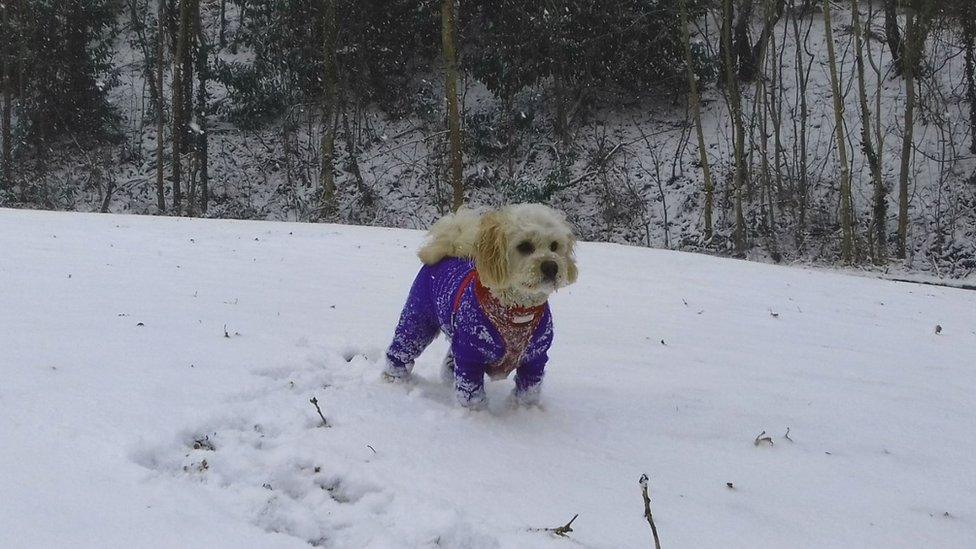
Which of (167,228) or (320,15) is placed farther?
(320,15)

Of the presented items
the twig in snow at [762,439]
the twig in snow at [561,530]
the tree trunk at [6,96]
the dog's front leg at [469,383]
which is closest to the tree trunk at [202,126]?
the tree trunk at [6,96]

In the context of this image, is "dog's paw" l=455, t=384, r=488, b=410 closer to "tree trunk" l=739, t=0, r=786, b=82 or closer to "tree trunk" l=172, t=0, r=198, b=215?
"tree trunk" l=739, t=0, r=786, b=82

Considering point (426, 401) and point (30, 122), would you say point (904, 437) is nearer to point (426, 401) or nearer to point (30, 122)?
point (426, 401)

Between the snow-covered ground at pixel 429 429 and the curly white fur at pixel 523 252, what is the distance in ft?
2.21

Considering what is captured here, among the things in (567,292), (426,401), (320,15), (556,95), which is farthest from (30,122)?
(426,401)

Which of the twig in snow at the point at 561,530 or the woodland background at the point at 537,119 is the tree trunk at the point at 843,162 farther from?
the twig in snow at the point at 561,530

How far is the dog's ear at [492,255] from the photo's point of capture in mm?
3307

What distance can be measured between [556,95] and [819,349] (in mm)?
17107

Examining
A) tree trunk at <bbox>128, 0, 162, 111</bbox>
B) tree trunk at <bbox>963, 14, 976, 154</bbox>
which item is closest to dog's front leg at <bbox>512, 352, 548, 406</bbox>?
tree trunk at <bbox>963, 14, 976, 154</bbox>

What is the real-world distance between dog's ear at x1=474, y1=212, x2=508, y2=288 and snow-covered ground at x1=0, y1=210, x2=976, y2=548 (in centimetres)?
71

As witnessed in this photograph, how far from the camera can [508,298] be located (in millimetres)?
3359

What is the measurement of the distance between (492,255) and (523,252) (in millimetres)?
170

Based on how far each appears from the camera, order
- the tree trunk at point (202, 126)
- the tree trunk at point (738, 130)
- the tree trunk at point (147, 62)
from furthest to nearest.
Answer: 1. the tree trunk at point (147, 62)
2. the tree trunk at point (202, 126)
3. the tree trunk at point (738, 130)

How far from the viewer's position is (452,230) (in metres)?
4.02
